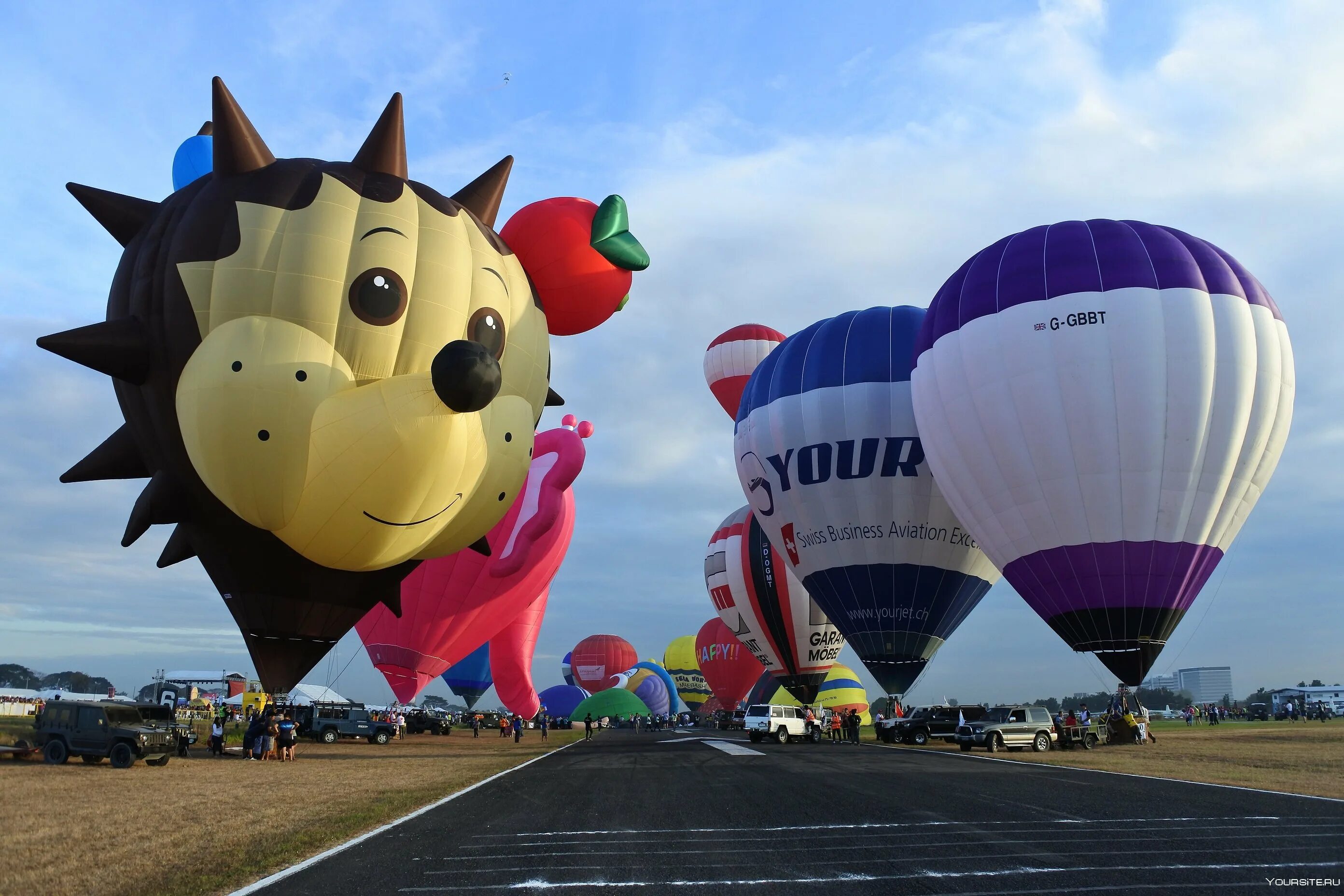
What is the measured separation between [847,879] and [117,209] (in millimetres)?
19142

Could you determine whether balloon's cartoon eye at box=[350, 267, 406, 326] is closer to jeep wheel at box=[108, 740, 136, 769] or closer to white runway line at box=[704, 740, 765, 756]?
jeep wheel at box=[108, 740, 136, 769]

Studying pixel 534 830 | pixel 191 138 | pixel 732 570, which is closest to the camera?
pixel 534 830

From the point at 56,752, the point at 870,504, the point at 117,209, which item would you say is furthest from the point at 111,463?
the point at 870,504

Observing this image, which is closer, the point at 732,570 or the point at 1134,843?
the point at 1134,843

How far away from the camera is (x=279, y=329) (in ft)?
56.1

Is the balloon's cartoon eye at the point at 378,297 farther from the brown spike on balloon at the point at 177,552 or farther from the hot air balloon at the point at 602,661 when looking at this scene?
the hot air balloon at the point at 602,661

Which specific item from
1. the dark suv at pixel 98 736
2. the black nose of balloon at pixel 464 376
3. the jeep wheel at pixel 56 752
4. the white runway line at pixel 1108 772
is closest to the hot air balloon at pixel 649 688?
the white runway line at pixel 1108 772

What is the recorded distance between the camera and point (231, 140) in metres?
18.3

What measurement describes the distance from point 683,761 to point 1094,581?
12132 mm

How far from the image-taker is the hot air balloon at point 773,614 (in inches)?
1781

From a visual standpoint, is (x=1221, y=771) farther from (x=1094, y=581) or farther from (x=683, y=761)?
(x=683, y=761)

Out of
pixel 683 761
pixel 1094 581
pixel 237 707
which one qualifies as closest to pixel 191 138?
pixel 683 761

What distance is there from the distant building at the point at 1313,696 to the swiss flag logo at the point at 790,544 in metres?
70.1

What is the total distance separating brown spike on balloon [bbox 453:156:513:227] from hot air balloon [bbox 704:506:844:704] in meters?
25.3
